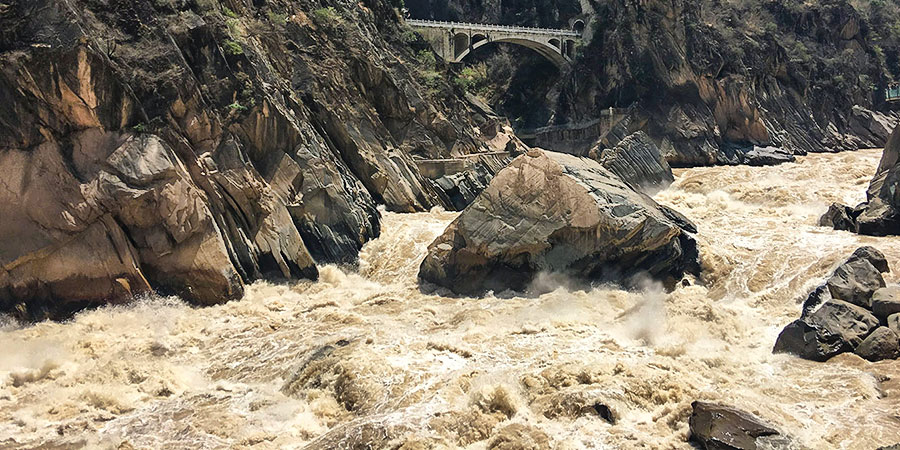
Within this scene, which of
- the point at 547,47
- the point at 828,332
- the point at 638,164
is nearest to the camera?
the point at 828,332

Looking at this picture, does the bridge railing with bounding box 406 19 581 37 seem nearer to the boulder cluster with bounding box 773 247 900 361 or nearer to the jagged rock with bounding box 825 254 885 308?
the jagged rock with bounding box 825 254 885 308

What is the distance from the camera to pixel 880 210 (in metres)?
26.8

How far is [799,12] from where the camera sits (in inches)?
2549

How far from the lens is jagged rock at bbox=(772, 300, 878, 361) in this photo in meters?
16.9

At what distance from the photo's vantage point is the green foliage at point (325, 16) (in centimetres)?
3744

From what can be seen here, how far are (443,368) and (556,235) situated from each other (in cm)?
835

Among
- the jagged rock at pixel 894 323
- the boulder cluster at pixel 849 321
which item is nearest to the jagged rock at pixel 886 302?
the boulder cluster at pixel 849 321

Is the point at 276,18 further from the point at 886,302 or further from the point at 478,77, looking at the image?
the point at 478,77

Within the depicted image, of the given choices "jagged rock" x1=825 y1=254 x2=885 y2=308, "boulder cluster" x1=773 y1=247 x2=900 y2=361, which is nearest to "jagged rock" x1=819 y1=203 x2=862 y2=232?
"jagged rock" x1=825 y1=254 x2=885 y2=308

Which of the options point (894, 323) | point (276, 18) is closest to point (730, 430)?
point (894, 323)

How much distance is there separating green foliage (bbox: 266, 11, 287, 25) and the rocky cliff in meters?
30.1

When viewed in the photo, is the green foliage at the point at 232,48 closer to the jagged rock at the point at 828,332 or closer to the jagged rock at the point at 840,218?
the jagged rock at the point at 828,332

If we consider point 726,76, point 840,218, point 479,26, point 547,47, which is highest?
point 479,26

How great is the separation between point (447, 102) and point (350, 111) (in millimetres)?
10909
